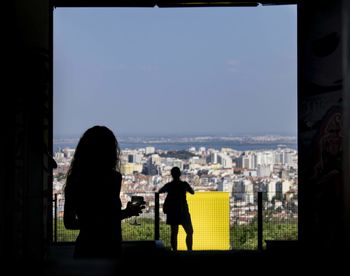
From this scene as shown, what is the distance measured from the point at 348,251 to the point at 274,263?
1.20m

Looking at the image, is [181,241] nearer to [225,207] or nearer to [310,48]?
[225,207]

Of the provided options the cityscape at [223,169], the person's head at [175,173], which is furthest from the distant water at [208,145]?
Result: the person's head at [175,173]

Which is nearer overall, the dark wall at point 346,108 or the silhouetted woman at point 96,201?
the silhouetted woman at point 96,201

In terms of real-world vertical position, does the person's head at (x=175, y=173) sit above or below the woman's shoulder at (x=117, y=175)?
below

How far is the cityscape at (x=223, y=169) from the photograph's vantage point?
11188 millimetres

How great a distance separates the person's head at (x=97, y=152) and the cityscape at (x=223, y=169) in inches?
212

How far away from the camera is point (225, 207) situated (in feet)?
38.0

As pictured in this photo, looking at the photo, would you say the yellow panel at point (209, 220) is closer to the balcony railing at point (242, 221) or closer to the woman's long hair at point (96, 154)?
the balcony railing at point (242, 221)

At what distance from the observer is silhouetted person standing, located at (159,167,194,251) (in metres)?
11.1
